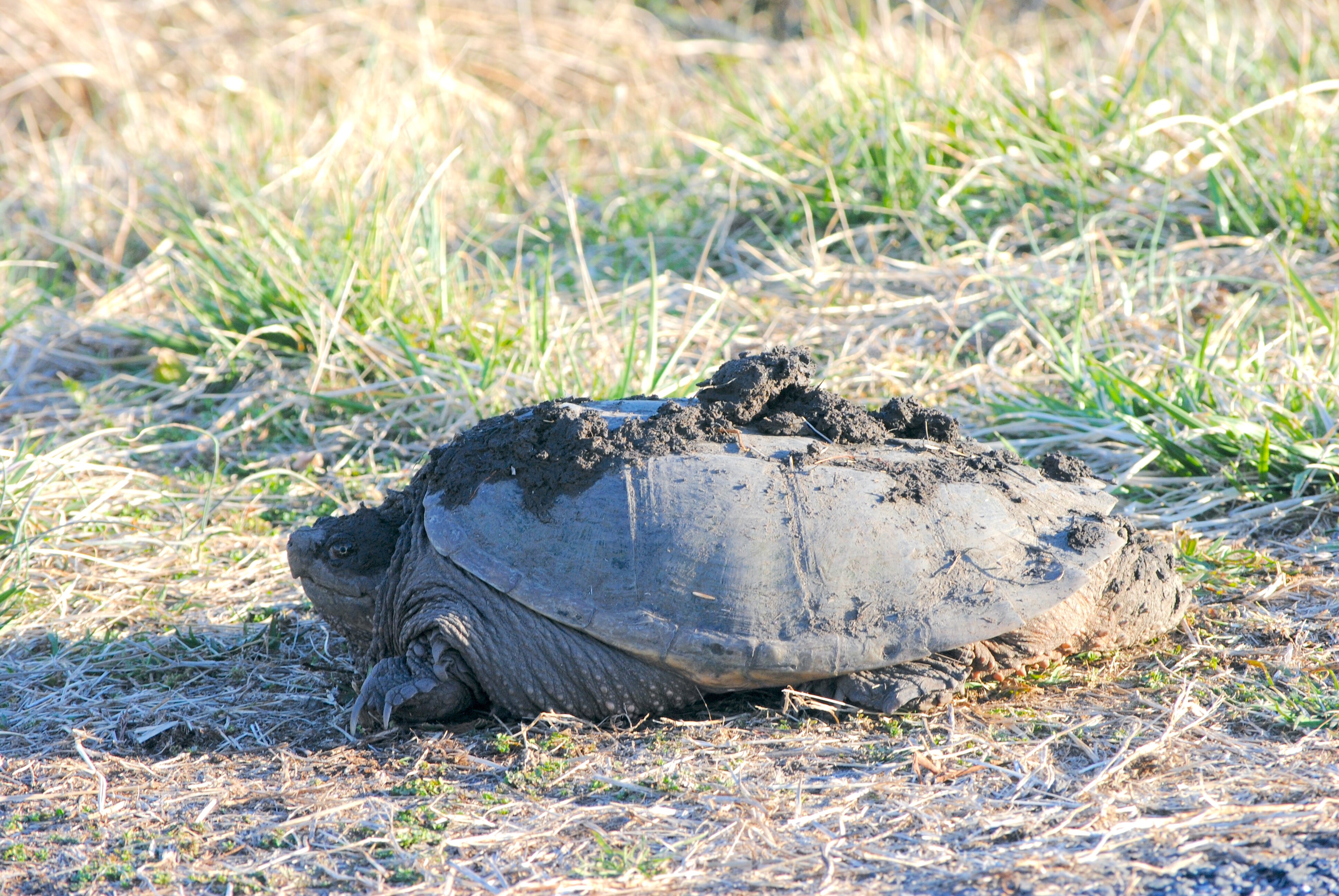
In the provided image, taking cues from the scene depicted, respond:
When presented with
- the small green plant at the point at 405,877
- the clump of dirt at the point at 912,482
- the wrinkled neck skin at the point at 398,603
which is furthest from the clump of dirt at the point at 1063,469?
the small green plant at the point at 405,877

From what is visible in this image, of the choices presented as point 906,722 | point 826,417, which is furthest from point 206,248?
point 906,722

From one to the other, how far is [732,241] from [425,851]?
13.3 feet

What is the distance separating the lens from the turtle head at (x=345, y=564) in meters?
2.75

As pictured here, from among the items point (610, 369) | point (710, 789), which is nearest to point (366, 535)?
point (710, 789)

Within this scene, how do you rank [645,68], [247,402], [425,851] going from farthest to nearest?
[645,68] < [247,402] < [425,851]

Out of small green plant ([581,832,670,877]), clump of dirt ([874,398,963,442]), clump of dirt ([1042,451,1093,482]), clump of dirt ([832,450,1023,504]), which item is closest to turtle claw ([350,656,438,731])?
small green plant ([581,832,670,877])

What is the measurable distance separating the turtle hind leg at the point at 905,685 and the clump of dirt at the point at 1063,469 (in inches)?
24.2

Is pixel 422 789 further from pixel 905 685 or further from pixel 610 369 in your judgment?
pixel 610 369

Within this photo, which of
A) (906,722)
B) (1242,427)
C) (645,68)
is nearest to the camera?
(906,722)

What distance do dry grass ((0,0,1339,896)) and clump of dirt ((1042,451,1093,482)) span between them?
0.47m

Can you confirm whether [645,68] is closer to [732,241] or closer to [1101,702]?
[732,241]

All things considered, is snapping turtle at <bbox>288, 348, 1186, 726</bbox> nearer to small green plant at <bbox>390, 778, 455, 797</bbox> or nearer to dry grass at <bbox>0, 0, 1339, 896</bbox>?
dry grass at <bbox>0, 0, 1339, 896</bbox>

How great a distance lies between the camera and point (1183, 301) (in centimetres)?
477

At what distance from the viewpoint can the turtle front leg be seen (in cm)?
257
